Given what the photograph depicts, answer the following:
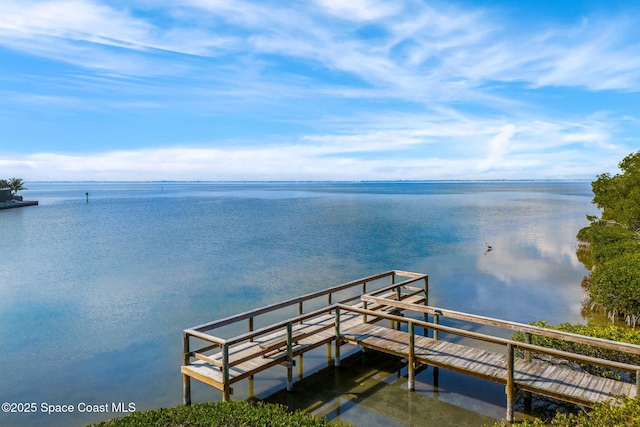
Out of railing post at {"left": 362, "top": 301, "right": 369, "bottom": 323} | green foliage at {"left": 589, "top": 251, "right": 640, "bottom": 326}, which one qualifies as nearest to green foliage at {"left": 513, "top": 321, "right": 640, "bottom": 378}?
railing post at {"left": 362, "top": 301, "right": 369, "bottom": 323}

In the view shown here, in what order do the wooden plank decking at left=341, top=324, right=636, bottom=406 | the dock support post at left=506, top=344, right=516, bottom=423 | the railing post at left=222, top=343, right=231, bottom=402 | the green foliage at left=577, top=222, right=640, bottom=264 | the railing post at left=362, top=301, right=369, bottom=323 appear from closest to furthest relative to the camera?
the wooden plank decking at left=341, top=324, right=636, bottom=406 < the dock support post at left=506, top=344, right=516, bottom=423 < the railing post at left=222, top=343, right=231, bottom=402 < the railing post at left=362, top=301, right=369, bottom=323 < the green foliage at left=577, top=222, right=640, bottom=264

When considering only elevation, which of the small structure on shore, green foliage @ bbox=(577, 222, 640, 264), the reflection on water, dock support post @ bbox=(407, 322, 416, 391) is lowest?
the reflection on water

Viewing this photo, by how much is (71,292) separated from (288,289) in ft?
32.4

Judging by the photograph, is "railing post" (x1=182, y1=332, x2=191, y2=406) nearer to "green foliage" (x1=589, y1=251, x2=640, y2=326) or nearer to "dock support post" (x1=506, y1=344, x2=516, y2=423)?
"dock support post" (x1=506, y1=344, x2=516, y2=423)

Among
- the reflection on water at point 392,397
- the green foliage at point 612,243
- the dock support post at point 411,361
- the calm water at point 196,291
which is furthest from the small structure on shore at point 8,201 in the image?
the green foliage at point 612,243

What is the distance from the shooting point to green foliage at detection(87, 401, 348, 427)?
5852mm

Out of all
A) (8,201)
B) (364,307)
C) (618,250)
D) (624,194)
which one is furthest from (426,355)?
(8,201)

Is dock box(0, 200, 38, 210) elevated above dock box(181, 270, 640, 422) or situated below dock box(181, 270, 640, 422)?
above

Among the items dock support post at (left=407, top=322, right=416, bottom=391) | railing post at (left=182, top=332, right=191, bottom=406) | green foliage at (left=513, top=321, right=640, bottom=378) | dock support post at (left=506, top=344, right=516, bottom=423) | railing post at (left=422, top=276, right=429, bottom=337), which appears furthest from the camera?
railing post at (left=422, top=276, right=429, bottom=337)

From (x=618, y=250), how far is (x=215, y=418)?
1873cm

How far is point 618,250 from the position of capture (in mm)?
18109

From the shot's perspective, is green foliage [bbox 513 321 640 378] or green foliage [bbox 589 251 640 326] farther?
green foliage [bbox 589 251 640 326]

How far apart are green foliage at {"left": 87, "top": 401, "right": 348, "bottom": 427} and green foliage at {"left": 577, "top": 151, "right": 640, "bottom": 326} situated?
38.7 ft

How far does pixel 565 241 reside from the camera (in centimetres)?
3331
